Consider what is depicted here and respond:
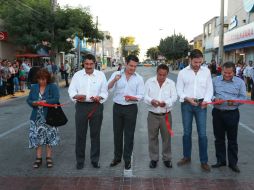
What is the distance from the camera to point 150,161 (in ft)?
22.3

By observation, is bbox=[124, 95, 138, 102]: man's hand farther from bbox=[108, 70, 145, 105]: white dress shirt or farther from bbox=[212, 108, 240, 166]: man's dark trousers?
bbox=[212, 108, 240, 166]: man's dark trousers

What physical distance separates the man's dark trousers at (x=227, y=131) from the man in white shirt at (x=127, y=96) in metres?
1.29

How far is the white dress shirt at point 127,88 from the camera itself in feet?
20.6

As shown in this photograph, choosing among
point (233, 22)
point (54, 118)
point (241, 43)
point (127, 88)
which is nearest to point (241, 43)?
point (241, 43)

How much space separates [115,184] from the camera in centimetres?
576

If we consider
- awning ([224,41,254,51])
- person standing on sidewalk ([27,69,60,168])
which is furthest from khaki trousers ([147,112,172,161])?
awning ([224,41,254,51])

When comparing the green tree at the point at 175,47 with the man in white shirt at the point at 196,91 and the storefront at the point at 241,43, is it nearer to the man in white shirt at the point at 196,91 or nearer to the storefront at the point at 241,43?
the storefront at the point at 241,43

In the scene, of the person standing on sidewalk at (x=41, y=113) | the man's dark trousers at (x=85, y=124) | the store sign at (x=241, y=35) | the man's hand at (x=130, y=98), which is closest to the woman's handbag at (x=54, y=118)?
the person standing on sidewalk at (x=41, y=113)

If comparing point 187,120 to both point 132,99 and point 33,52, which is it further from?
point 33,52

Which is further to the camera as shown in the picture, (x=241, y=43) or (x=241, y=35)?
(x=241, y=43)

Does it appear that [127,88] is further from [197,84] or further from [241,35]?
[241,35]

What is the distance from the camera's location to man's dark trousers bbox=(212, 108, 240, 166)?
21.0 ft

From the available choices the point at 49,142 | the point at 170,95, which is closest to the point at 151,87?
the point at 170,95

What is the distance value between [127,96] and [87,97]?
62 cm
